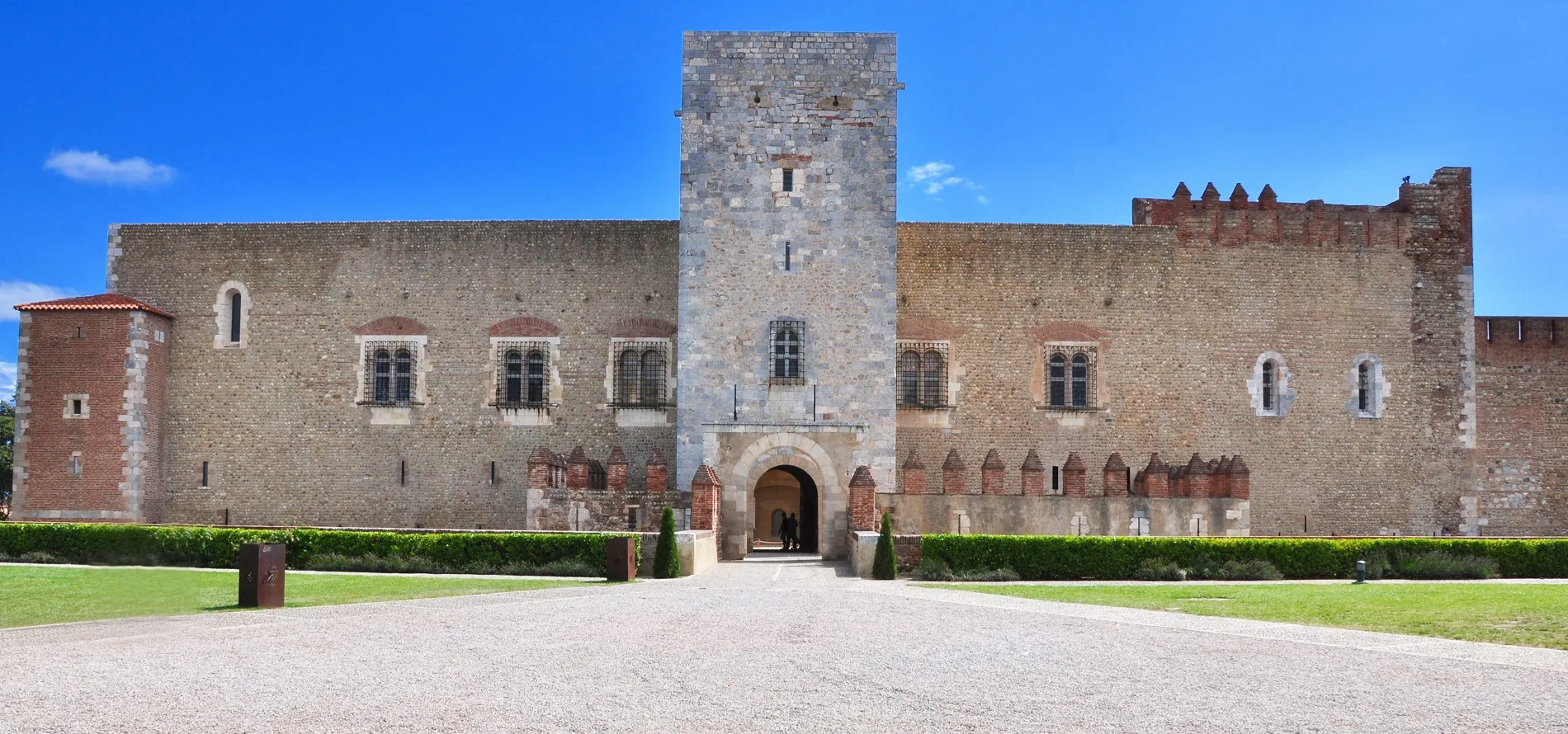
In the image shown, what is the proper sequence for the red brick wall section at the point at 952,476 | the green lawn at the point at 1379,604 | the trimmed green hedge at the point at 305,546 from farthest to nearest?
the red brick wall section at the point at 952,476 < the trimmed green hedge at the point at 305,546 < the green lawn at the point at 1379,604

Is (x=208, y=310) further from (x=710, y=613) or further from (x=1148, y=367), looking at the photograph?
(x=1148, y=367)

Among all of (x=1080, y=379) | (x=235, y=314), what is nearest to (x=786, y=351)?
(x=1080, y=379)

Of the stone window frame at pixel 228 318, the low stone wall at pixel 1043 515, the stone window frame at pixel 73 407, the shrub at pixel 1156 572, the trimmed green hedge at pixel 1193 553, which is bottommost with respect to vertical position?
the shrub at pixel 1156 572

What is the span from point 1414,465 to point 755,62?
61.1ft

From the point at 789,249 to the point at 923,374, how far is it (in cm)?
515

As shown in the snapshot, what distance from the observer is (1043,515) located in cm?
2547

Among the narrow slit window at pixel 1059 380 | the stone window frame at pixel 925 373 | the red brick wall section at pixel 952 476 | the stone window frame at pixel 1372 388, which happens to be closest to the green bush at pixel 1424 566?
the red brick wall section at pixel 952 476

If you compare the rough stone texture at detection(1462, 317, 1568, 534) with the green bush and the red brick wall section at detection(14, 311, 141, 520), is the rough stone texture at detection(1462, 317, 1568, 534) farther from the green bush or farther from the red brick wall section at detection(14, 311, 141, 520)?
the red brick wall section at detection(14, 311, 141, 520)

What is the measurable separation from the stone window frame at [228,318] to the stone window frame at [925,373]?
1556cm

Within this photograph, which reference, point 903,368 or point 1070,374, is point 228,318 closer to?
point 903,368

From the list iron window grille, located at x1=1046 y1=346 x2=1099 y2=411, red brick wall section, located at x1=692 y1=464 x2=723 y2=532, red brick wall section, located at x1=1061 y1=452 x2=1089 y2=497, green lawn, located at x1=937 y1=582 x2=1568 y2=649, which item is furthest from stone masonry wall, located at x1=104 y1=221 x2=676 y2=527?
green lawn, located at x1=937 y1=582 x2=1568 y2=649

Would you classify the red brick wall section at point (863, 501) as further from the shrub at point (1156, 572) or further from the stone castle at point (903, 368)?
the shrub at point (1156, 572)

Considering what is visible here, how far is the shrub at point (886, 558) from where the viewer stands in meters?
21.1

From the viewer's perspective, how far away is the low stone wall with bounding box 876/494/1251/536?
996 inches
